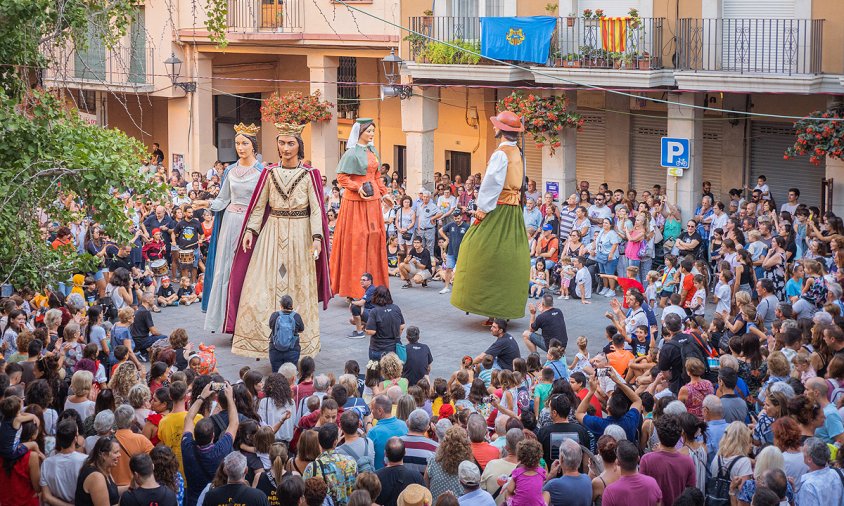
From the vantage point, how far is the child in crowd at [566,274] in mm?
18875

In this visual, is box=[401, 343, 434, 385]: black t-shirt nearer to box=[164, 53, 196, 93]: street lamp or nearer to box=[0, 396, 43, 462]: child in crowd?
box=[0, 396, 43, 462]: child in crowd

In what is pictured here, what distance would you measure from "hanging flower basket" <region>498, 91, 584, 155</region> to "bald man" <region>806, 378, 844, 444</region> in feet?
43.4

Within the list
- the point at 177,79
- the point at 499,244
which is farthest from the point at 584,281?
the point at 177,79

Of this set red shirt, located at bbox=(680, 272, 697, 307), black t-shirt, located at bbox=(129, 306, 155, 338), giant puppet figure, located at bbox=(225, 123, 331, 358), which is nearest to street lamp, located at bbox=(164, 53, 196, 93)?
giant puppet figure, located at bbox=(225, 123, 331, 358)

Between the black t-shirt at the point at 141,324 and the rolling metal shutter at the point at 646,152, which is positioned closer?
the black t-shirt at the point at 141,324

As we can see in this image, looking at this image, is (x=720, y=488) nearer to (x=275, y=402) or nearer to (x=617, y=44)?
(x=275, y=402)

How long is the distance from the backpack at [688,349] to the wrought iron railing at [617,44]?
10191 millimetres

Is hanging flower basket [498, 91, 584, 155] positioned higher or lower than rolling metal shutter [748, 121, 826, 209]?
higher

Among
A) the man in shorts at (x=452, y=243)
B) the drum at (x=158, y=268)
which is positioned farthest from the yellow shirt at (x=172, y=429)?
the man in shorts at (x=452, y=243)

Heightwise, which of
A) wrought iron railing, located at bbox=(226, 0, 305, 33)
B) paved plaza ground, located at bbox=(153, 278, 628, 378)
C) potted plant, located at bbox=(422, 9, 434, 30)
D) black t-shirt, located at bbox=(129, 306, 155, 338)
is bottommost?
paved plaza ground, located at bbox=(153, 278, 628, 378)

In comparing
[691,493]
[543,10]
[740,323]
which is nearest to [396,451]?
[691,493]

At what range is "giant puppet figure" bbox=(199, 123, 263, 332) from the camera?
15523mm

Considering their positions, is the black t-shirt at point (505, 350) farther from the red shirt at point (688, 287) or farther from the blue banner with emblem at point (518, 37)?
the blue banner with emblem at point (518, 37)

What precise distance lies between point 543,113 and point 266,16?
7.93 m
